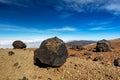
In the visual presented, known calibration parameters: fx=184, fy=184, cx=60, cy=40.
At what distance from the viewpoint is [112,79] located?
25.2 m

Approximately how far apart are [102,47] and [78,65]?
14259 millimetres

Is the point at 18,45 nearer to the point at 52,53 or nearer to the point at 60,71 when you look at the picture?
the point at 52,53

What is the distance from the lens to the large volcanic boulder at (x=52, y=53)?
2898cm

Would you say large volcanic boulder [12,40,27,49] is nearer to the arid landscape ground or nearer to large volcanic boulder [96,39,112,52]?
the arid landscape ground

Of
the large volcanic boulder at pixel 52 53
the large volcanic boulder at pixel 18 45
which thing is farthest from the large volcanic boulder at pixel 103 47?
the large volcanic boulder at pixel 18 45

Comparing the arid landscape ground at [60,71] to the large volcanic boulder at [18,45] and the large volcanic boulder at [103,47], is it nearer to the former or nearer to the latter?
the large volcanic boulder at [103,47]

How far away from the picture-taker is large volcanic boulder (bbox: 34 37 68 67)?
2898 cm

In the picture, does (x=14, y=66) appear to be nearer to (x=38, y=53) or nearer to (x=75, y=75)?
(x=38, y=53)

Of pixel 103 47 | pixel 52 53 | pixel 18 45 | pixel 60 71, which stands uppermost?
pixel 18 45

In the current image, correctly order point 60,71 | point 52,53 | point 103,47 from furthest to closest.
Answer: point 103,47, point 52,53, point 60,71

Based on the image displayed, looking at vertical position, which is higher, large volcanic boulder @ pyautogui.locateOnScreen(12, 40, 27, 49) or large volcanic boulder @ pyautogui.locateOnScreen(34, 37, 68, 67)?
large volcanic boulder @ pyautogui.locateOnScreen(12, 40, 27, 49)

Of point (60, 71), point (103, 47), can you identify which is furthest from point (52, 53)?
point (103, 47)

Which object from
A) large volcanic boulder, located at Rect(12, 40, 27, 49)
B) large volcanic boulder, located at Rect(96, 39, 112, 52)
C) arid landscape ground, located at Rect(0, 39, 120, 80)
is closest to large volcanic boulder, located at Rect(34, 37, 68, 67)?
arid landscape ground, located at Rect(0, 39, 120, 80)

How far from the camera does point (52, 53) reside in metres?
29.0
